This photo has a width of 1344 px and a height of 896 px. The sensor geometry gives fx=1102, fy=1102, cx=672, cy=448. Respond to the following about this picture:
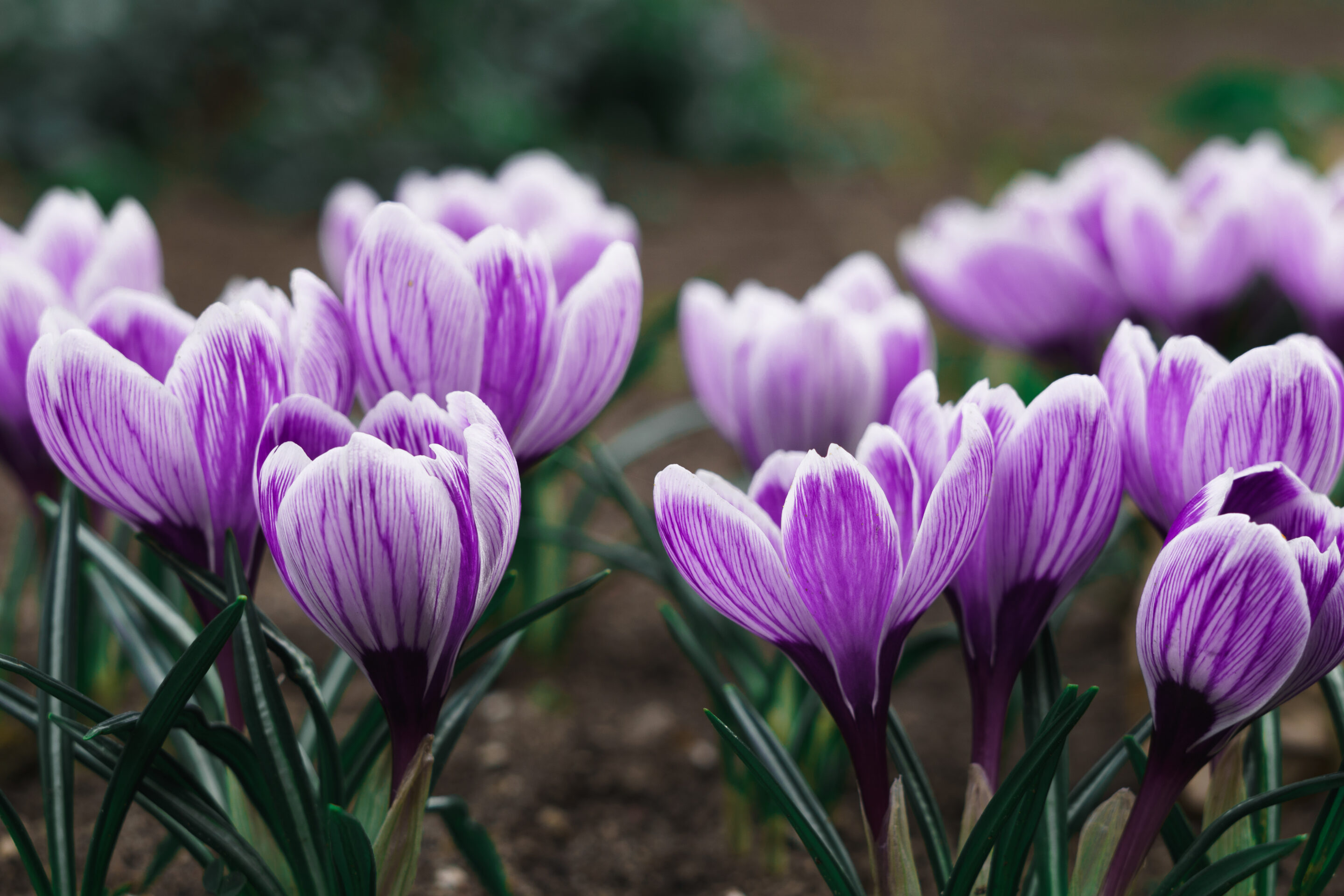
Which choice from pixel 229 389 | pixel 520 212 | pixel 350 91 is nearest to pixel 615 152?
pixel 350 91

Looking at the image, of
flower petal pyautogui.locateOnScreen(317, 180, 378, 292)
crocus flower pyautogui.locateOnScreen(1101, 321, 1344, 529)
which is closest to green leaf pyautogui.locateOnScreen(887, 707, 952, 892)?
crocus flower pyautogui.locateOnScreen(1101, 321, 1344, 529)

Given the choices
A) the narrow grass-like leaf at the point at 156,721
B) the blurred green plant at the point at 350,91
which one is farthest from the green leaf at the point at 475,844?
the blurred green plant at the point at 350,91

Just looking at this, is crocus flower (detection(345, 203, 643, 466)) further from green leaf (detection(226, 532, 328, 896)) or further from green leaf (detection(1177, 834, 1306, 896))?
green leaf (detection(1177, 834, 1306, 896))

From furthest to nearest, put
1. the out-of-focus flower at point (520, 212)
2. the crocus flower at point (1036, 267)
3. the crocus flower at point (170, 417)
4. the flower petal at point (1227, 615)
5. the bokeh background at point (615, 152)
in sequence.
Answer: the bokeh background at point (615, 152), the crocus flower at point (1036, 267), the out-of-focus flower at point (520, 212), the crocus flower at point (170, 417), the flower petal at point (1227, 615)

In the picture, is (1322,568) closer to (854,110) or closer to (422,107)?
(422,107)

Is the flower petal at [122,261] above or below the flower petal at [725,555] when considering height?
above

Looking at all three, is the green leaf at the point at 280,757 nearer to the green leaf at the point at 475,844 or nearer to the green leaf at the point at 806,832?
the green leaf at the point at 475,844

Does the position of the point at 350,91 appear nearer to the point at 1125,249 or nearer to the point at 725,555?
the point at 1125,249
